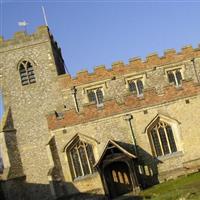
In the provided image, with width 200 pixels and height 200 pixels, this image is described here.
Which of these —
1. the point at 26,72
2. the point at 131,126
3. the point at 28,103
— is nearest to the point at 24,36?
the point at 26,72

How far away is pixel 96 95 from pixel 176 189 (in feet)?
37.5

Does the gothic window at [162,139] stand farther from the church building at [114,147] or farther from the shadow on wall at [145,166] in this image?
the shadow on wall at [145,166]

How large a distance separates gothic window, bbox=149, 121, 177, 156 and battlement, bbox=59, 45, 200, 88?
6394 millimetres

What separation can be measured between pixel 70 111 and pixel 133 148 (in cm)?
444

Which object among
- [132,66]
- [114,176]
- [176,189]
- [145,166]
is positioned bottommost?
[176,189]

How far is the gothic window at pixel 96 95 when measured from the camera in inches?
1088

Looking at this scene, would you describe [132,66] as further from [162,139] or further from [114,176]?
[114,176]

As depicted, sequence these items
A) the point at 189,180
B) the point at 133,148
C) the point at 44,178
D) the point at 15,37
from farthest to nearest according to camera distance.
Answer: the point at 15,37 → the point at 44,178 → the point at 133,148 → the point at 189,180

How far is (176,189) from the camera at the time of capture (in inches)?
708

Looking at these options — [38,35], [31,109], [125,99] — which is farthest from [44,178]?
[38,35]

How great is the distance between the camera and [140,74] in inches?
1087

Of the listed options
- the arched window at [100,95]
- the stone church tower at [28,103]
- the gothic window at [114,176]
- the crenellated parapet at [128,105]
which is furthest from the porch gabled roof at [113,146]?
the stone church tower at [28,103]

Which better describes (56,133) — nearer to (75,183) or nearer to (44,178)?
(75,183)

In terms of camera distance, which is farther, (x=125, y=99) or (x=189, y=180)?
(x=125, y=99)
